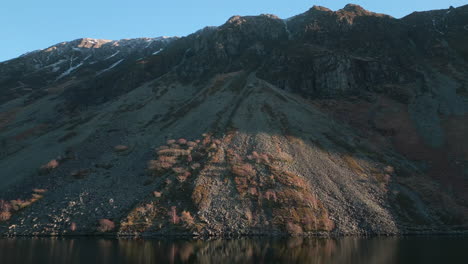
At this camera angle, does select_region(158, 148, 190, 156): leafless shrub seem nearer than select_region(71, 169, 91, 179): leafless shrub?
No

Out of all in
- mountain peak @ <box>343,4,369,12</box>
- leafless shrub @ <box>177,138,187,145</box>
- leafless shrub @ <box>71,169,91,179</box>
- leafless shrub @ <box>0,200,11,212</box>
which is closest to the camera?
leafless shrub @ <box>0,200,11,212</box>

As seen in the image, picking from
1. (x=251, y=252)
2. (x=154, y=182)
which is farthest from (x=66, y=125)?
(x=251, y=252)

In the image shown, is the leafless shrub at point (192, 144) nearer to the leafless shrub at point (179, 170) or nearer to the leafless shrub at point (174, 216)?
the leafless shrub at point (179, 170)

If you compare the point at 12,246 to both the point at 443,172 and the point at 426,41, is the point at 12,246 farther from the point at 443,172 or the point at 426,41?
the point at 426,41

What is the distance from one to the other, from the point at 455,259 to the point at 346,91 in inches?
3170

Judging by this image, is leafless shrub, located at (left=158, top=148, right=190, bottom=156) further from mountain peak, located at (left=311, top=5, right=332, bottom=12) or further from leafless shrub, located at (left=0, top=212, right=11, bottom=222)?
mountain peak, located at (left=311, top=5, right=332, bottom=12)

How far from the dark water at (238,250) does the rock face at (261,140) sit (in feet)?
17.4

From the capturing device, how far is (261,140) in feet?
245

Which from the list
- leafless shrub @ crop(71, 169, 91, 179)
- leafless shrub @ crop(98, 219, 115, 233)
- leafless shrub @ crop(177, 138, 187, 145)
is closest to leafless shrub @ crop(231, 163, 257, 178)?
leafless shrub @ crop(177, 138, 187, 145)

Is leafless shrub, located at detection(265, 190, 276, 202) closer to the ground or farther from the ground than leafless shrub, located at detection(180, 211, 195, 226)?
farther from the ground

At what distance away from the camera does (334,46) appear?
13588 cm

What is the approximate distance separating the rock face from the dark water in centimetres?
529

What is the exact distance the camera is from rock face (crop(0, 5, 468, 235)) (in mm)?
58125

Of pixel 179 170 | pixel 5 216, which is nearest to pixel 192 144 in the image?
pixel 179 170
